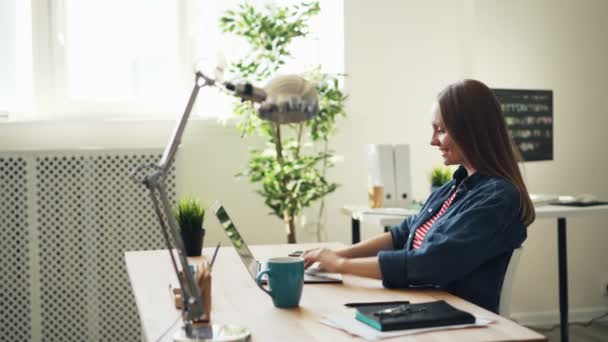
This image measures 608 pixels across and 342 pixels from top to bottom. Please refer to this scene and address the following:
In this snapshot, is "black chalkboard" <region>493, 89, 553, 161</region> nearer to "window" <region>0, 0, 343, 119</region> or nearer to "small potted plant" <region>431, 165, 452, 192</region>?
"small potted plant" <region>431, 165, 452, 192</region>

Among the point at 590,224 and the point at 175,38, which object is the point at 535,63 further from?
the point at 175,38

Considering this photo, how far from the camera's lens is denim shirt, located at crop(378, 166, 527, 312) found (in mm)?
1687

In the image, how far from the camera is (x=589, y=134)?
4.23 meters

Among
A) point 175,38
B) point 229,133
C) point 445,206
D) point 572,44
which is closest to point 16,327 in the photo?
point 229,133

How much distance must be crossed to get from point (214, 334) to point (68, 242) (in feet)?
7.34

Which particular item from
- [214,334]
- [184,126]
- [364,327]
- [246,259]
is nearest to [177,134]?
[184,126]

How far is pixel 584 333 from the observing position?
3.98 metres

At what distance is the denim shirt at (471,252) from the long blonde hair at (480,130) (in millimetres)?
58

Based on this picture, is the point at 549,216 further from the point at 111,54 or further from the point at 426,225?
the point at 111,54

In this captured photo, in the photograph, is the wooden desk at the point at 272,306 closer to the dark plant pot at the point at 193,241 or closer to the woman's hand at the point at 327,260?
the woman's hand at the point at 327,260

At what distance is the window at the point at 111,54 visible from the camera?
141 inches

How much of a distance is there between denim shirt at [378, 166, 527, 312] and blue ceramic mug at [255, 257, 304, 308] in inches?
9.9

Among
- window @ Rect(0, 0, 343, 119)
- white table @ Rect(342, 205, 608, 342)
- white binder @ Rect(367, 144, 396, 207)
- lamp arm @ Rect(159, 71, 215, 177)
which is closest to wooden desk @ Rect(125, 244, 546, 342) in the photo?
lamp arm @ Rect(159, 71, 215, 177)

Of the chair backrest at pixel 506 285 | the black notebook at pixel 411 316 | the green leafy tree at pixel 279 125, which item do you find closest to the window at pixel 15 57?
the green leafy tree at pixel 279 125
